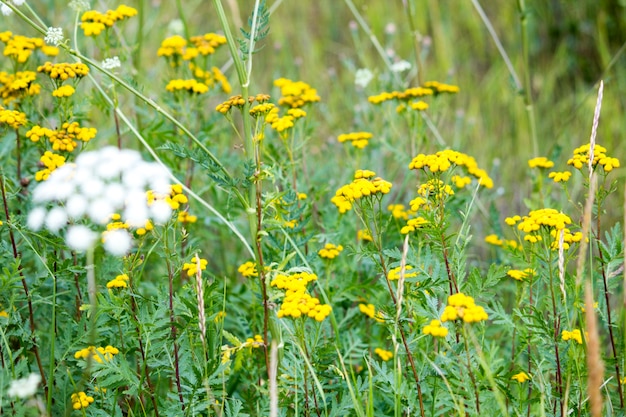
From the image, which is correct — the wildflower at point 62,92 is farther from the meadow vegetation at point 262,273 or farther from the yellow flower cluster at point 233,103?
the yellow flower cluster at point 233,103

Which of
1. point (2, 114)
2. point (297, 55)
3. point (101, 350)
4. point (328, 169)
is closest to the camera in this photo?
point (101, 350)

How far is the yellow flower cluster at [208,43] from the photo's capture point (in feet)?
11.1

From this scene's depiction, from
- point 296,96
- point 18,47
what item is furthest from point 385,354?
point 18,47

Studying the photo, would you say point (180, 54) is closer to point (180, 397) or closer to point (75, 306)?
point (75, 306)

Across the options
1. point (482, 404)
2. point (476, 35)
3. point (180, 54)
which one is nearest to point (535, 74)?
point (476, 35)

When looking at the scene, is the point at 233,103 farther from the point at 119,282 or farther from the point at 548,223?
the point at 548,223

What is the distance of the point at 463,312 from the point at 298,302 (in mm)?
492

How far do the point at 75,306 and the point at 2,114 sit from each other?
78cm

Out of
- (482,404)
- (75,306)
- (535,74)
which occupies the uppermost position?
(535,74)

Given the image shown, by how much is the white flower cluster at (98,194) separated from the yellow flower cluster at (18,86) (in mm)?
498

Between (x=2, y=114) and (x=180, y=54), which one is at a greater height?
(x=180, y=54)

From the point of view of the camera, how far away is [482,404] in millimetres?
2178

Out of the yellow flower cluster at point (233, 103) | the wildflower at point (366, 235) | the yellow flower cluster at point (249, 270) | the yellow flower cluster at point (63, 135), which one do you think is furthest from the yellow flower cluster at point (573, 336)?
the yellow flower cluster at point (63, 135)

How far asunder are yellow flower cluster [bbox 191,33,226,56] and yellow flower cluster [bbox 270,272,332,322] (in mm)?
1564
